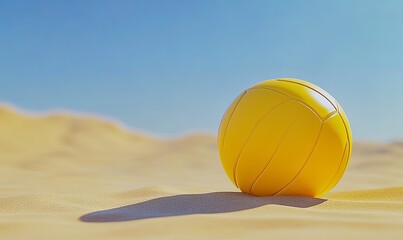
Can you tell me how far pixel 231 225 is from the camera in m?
3.73

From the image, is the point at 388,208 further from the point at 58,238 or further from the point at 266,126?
the point at 58,238

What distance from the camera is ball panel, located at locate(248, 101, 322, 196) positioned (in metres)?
5.04

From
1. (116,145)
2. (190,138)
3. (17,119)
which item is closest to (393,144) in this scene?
(190,138)

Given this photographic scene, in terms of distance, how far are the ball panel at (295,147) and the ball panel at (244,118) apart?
0.65 feet

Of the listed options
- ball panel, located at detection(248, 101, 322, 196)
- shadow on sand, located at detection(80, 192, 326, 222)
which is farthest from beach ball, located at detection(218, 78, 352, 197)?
shadow on sand, located at detection(80, 192, 326, 222)

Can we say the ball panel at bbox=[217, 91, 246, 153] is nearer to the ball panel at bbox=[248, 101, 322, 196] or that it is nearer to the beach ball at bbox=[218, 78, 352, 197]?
the beach ball at bbox=[218, 78, 352, 197]

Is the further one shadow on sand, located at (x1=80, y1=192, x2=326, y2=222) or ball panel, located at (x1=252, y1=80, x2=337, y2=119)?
ball panel, located at (x1=252, y1=80, x2=337, y2=119)

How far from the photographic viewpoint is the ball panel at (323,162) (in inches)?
201

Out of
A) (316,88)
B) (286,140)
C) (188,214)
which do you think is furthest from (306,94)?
(188,214)

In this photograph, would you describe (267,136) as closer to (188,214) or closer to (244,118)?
(244,118)

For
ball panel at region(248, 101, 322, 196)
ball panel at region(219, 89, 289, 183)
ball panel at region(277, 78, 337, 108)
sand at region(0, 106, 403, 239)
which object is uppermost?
ball panel at region(277, 78, 337, 108)

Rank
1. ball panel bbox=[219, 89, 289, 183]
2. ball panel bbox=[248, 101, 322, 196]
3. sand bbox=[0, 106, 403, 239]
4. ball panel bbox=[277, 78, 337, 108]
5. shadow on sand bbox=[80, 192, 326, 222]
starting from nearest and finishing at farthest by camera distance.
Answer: sand bbox=[0, 106, 403, 239] → shadow on sand bbox=[80, 192, 326, 222] → ball panel bbox=[248, 101, 322, 196] → ball panel bbox=[219, 89, 289, 183] → ball panel bbox=[277, 78, 337, 108]

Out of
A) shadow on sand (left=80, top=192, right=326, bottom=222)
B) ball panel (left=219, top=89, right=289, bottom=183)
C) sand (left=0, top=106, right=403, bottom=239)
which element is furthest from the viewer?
ball panel (left=219, top=89, right=289, bottom=183)

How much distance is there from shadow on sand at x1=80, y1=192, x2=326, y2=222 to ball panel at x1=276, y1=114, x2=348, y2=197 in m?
0.13
